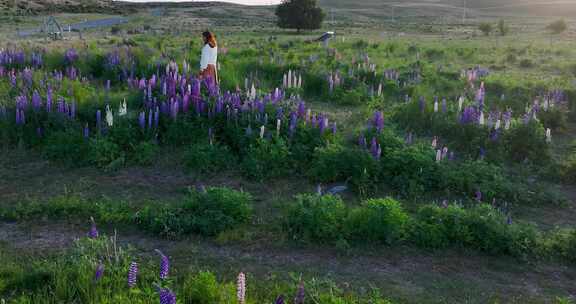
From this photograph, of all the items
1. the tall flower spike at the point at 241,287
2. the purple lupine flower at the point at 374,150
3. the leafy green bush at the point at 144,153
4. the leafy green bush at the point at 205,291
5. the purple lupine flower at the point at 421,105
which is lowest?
the leafy green bush at the point at 205,291

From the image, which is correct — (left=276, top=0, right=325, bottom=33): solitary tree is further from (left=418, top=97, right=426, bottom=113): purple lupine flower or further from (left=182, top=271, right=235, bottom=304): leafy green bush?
(left=182, top=271, right=235, bottom=304): leafy green bush

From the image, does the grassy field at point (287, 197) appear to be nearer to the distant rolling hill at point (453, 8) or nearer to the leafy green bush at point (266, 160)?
the leafy green bush at point (266, 160)

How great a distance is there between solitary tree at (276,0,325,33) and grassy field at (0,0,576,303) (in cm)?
2865

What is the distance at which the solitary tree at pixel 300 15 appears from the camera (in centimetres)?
3975

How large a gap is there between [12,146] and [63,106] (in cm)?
100

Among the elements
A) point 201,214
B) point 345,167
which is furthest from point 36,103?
point 345,167

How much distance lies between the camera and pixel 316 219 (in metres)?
5.87

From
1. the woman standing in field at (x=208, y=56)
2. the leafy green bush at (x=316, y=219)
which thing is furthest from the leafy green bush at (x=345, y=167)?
the woman standing in field at (x=208, y=56)

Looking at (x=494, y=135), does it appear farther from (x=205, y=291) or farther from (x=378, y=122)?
(x=205, y=291)

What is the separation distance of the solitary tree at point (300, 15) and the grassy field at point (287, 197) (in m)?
28.6

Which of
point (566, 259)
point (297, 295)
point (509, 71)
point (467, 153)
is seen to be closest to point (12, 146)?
point (297, 295)

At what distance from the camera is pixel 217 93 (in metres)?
9.57

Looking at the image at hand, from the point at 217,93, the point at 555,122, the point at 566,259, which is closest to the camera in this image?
the point at 566,259

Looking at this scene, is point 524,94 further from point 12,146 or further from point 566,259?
point 12,146
